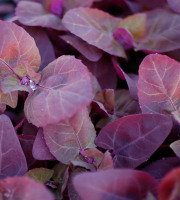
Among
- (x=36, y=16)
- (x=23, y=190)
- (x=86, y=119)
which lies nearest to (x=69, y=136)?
(x=86, y=119)

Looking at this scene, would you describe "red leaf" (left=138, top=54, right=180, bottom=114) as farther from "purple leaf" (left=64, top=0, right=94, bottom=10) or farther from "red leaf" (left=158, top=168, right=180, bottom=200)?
"purple leaf" (left=64, top=0, right=94, bottom=10)

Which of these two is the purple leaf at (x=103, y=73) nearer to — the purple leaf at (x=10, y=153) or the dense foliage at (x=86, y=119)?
the dense foliage at (x=86, y=119)

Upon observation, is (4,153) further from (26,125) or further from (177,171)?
(177,171)

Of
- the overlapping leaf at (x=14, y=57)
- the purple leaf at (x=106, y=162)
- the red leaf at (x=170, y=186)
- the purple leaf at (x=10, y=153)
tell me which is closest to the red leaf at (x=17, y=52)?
the overlapping leaf at (x=14, y=57)

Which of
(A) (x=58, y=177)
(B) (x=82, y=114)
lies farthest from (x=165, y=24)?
(A) (x=58, y=177)

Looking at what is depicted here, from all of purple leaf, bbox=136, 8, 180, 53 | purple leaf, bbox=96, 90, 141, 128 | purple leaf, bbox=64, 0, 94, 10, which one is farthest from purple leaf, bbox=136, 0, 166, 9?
purple leaf, bbox=96, 90, 141, 128
